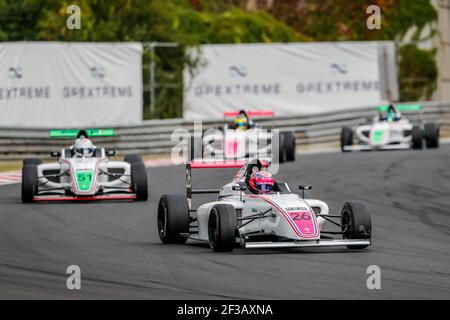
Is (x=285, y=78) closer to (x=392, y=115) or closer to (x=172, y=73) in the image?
(x=172, y=73)

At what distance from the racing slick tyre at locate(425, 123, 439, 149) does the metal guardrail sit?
6.16 ft

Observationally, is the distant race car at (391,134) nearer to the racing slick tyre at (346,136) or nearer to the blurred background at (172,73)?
the racing slick tyre at (346,136)

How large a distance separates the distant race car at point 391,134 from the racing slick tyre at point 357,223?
17326mm

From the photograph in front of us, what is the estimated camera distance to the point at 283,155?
27.2 meters

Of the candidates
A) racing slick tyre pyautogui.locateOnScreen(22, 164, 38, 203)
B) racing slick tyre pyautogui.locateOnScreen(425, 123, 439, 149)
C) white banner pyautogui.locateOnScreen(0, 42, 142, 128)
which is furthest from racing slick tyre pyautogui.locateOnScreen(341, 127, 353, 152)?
racing slick tyre pyautogui.locateOnScreen(22, 164, 38, 203)

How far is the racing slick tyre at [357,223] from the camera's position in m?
13.4

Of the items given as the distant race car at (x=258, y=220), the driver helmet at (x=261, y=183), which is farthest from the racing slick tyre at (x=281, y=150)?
the driver helmet at (x=261, y=183)

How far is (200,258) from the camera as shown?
12.9 meters

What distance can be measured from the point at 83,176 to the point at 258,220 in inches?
256

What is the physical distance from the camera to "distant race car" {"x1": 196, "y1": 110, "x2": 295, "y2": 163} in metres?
27.0

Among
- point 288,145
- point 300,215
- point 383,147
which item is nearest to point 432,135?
point 383,147

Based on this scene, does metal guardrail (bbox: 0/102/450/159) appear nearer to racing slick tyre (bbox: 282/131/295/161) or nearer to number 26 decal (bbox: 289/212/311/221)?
racing slick tyre (bbox: 282/131/295/161)

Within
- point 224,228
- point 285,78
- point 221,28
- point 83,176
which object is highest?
point 221,28

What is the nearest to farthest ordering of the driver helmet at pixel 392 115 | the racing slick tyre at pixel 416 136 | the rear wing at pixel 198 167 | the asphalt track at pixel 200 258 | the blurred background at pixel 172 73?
the asphalt track at pixel 200 258 → the rear wing at pixel 198 167 → the blurred background at pixel 172 73 → the racing slick tyre at pixel 416 136 → the driver helmet at pixel 392 115
